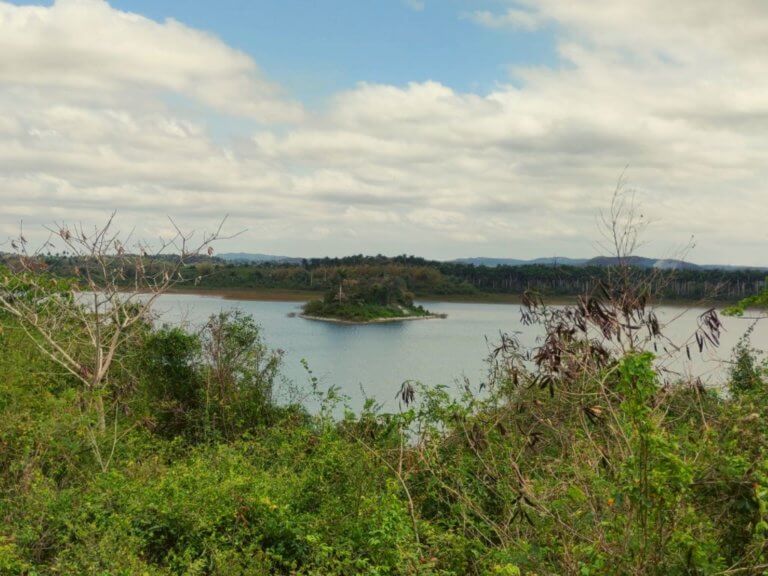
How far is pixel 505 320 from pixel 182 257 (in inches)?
1719

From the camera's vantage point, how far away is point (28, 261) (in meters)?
9.23

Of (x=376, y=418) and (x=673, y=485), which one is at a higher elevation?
(x=673, y=485)

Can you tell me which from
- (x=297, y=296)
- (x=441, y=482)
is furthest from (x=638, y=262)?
(x=297, y=296)

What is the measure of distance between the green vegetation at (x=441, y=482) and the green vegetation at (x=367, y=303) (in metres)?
39.3

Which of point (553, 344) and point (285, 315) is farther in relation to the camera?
point (285, 315)

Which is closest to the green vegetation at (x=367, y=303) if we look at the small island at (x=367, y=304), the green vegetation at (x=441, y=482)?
the small island at (x=367, y=304)

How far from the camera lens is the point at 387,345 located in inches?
1342

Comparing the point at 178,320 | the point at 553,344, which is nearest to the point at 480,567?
the point at 553,344

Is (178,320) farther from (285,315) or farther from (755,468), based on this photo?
(285,315)

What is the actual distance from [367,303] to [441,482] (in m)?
47.0

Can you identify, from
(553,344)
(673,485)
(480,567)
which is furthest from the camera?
(480,567)

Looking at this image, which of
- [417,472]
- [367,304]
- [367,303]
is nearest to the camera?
[417,472]

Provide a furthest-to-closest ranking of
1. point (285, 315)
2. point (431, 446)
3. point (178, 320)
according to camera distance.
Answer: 1. point (285, 315)
2. point (178, 320)
3. point (431, 446)

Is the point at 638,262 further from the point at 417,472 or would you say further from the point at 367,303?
the point at 367,303
